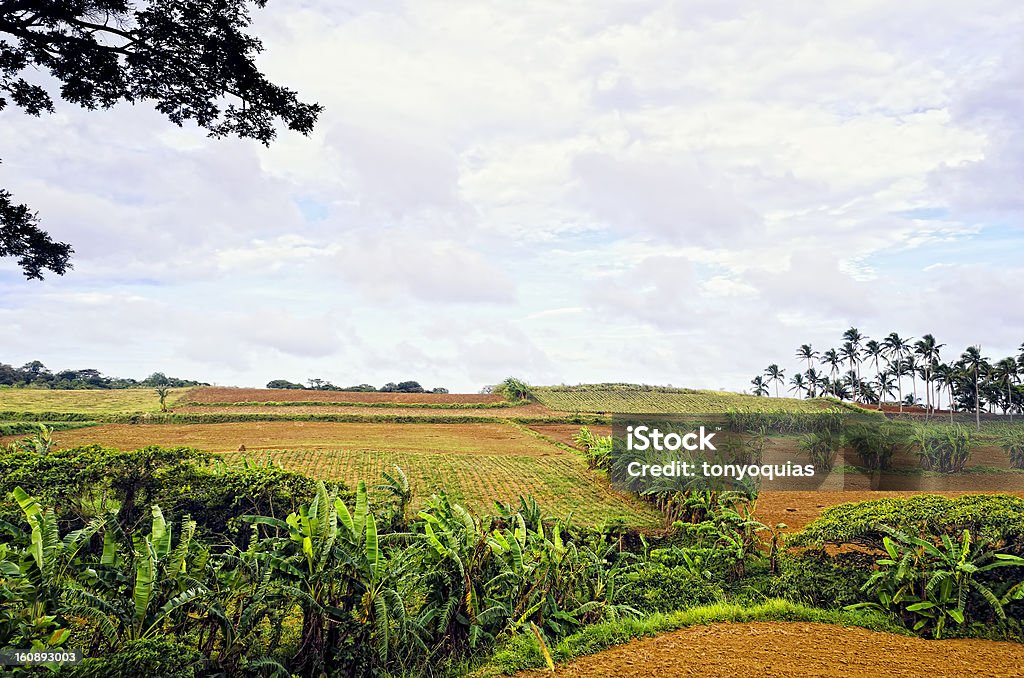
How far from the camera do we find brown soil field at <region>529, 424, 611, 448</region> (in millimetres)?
28688

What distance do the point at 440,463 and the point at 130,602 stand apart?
49.4ft

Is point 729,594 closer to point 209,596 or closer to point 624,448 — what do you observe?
point 209,596

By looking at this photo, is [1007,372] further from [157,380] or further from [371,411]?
[157,380]

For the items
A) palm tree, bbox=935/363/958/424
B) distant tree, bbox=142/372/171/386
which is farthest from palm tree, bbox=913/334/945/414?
distant tree, bbox=142/372/171/386

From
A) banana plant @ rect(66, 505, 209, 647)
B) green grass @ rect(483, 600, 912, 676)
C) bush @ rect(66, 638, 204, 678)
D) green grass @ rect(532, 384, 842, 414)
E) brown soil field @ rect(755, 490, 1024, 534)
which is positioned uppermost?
green grass @ rect(532, 384, 842, 414)

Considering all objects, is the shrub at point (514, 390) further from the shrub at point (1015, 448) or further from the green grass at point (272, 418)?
the shrub at point (1015, 448)

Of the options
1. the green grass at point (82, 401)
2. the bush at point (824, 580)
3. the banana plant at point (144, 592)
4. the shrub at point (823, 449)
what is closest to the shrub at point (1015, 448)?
the shrub at point (823, 449)

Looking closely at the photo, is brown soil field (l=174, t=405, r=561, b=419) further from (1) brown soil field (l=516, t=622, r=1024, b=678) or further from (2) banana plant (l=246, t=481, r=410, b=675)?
(2) banana plant (l=246, t=481, r=410, b=675)

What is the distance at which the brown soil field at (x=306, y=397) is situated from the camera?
39375 millimetres

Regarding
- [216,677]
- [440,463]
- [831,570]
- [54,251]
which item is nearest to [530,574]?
[216,677]

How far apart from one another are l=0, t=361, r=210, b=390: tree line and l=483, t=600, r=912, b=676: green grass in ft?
181

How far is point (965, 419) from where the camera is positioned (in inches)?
1908

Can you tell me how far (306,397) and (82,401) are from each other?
12.9 meters

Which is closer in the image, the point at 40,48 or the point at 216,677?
the point at 216,677
